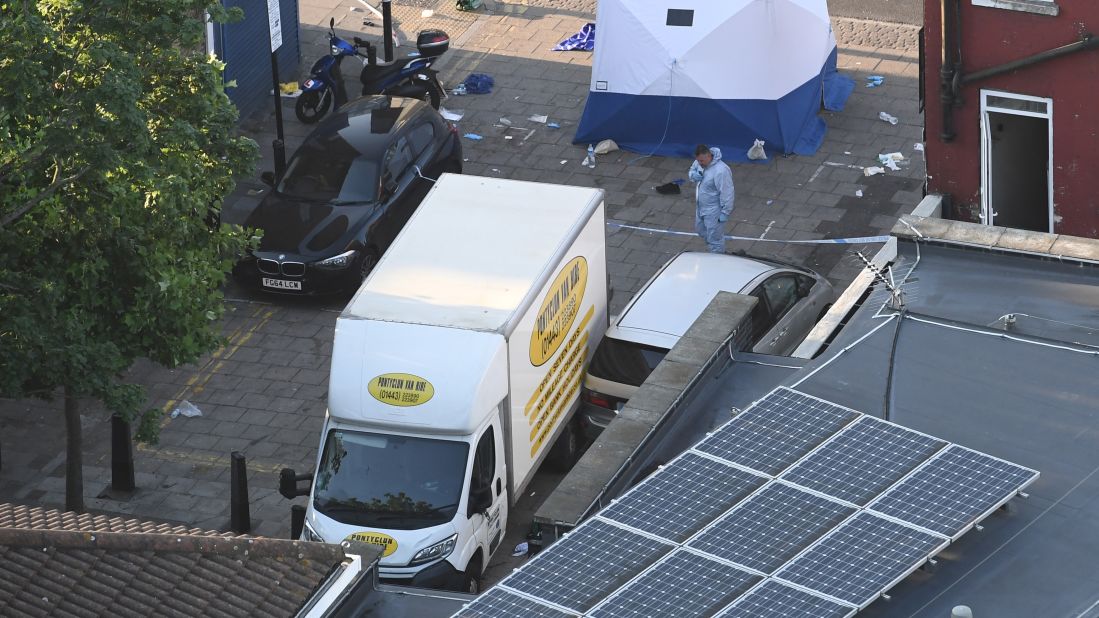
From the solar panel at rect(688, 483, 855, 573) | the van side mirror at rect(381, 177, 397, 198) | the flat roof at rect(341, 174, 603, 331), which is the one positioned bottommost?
the van side mirror at rect(381, 177, 397, 198)

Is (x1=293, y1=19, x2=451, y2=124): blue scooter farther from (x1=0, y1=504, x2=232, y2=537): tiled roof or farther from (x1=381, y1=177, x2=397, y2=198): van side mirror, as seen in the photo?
(x1=0, y1=504, x2=232, y2=537): tiled roof

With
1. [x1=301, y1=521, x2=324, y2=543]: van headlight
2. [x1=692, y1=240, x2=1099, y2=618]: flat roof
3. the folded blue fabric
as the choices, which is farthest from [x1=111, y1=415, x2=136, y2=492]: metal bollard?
the folded blue fabric

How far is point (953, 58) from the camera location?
14992 mm

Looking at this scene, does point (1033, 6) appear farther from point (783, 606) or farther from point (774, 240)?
point (783, 606)

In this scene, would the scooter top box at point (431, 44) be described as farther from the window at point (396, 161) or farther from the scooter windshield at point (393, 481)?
the scooter windshield at point (393, 481)

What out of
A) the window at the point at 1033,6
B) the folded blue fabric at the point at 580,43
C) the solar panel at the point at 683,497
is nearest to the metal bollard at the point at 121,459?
the solar panel at the point at 683,497

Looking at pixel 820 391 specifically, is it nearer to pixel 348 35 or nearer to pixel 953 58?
pixel 953 58

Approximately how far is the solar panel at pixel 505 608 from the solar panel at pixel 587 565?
0.20 feet

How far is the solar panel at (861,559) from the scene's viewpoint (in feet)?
30.3

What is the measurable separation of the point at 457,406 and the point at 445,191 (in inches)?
135

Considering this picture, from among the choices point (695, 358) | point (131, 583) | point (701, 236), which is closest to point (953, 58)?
point (695, 358)

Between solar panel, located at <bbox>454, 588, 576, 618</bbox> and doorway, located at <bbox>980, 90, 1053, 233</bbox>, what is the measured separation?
25.5ft

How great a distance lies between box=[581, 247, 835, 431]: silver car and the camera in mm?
16797

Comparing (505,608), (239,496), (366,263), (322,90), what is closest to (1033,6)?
(505,608)
